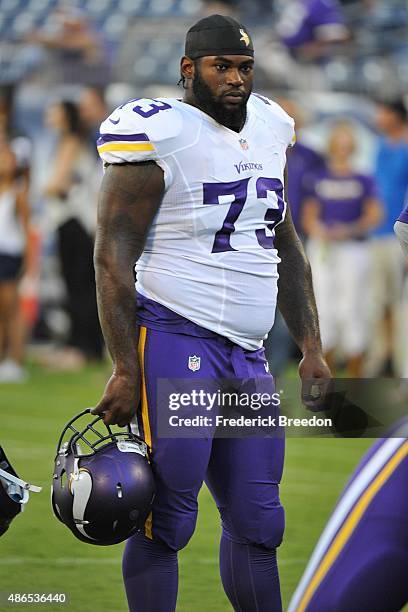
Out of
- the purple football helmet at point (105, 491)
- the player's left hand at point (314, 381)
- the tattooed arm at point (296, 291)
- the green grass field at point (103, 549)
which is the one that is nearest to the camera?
the purple football helmet at point (105, 491)

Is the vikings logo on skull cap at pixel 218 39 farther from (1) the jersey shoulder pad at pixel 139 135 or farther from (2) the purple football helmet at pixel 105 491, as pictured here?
(2) the purple football helmet at pixel 105 491

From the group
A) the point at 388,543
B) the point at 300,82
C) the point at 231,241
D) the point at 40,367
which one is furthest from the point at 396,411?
the point at 300,82

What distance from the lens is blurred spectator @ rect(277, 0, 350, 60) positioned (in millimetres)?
12680

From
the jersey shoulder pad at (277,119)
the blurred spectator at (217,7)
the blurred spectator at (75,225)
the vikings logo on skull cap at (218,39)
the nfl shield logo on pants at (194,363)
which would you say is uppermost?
the vikings logo on skull cap at (218,39)

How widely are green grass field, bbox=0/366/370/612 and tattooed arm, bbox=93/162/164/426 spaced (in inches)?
45.8

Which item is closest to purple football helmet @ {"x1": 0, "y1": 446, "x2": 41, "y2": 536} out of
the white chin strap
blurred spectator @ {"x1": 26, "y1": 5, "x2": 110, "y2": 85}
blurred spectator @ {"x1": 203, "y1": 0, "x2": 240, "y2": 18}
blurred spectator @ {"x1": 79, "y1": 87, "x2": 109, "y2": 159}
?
the white chin strap

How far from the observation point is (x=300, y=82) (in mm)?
13242

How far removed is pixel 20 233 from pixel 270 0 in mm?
5434

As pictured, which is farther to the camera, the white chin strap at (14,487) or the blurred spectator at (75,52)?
the blurred spectator at (75,52)

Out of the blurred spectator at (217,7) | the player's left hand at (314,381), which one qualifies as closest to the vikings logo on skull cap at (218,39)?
the player's left hand at (314,381)

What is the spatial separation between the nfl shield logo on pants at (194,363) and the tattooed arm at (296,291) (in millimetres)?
448

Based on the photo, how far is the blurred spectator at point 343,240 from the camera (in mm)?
10188

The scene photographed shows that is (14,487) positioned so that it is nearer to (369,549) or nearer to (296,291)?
(296,291)

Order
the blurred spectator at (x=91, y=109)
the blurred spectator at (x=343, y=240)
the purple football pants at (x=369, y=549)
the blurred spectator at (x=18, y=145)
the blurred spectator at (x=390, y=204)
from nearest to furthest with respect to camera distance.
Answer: the purple football pants at (x=369, y=549), the blurred spectator at (x=343, y=240), the blurred spectator at (x=390, y=204), the blurred spectator at (x=18, y=145), the blurred spectator at (x=91, y=109)
